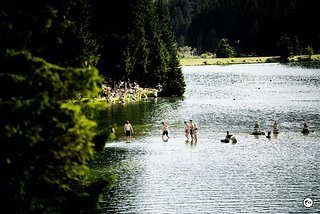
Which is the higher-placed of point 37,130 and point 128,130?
point 37,130

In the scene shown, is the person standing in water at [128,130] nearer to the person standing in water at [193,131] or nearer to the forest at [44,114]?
the person standing in water at [193,131]

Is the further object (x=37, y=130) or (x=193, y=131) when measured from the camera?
(x=193, y=131)

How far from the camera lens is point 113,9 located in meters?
92.2

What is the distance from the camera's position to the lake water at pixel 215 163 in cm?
3002

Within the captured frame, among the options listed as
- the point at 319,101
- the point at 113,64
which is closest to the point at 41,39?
the point at 319,101

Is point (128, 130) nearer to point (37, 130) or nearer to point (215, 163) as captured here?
point (215, 163)

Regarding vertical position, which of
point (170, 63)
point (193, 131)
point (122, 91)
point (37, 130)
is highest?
point (37, 130)

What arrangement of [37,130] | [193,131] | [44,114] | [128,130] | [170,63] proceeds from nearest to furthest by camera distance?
[37,130] → [44,114] → [193,131] → [128,130] → [170,63]

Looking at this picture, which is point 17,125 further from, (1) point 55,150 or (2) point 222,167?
(2) point 222,167

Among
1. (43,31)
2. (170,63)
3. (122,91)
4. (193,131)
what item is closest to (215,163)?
(193,131)

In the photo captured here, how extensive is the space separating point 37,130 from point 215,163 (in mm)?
27252

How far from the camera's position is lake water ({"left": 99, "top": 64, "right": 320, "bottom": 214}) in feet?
98.5

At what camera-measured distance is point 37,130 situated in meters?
12.7

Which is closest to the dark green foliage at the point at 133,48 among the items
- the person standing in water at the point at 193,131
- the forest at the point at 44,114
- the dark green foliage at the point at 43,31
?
the person standing in water at the point at 193,131
